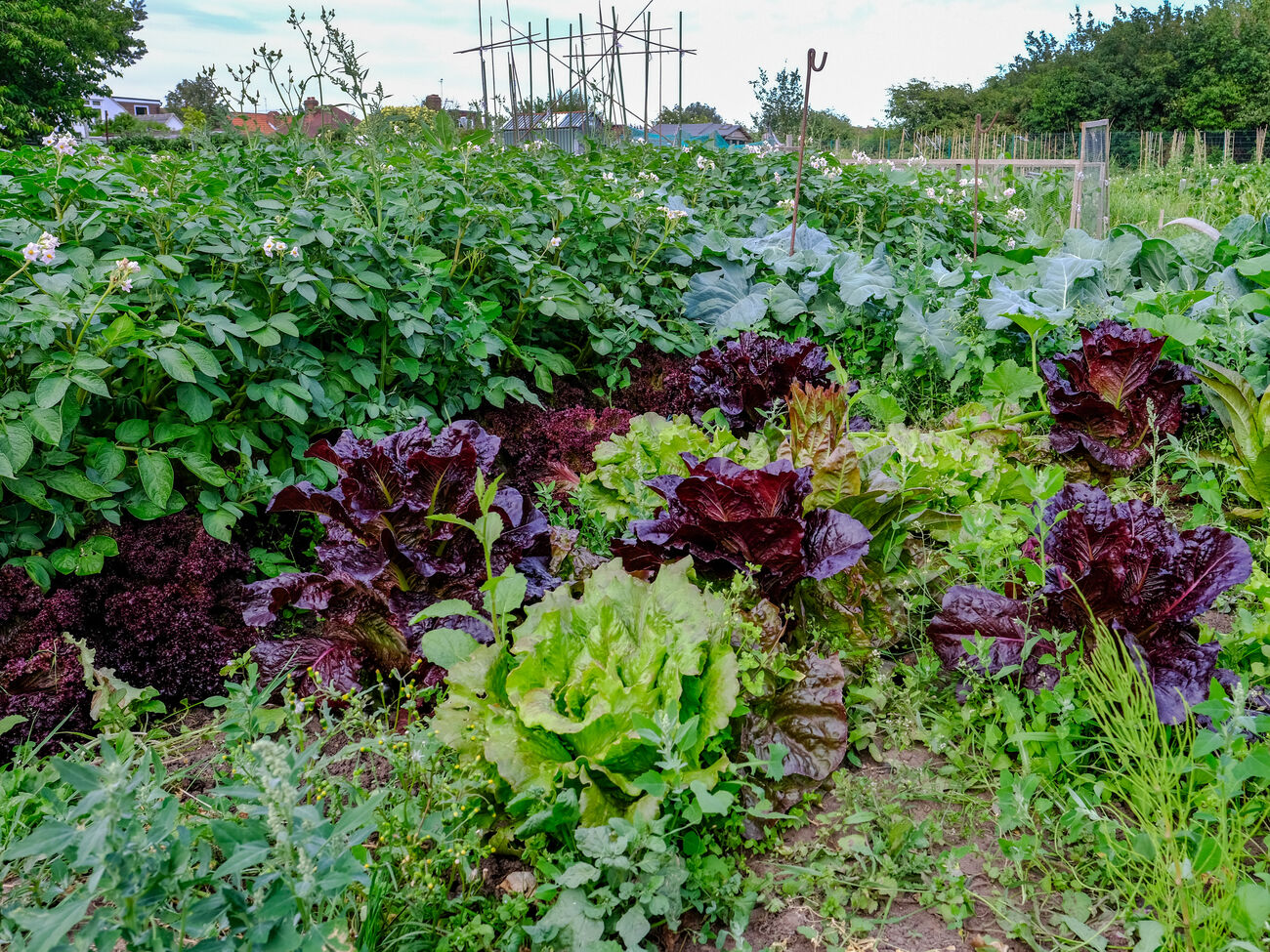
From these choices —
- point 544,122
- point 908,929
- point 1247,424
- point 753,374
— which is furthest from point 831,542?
point 544,122

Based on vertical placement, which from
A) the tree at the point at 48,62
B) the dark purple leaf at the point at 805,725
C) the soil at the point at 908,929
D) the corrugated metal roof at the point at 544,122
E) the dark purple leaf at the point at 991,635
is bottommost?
the soil at the point at 908,929

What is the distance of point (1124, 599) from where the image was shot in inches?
64.1

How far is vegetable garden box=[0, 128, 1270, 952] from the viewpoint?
1.29m

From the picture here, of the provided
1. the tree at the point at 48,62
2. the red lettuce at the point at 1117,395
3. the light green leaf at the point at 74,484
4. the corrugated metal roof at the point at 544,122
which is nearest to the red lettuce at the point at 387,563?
the light green leaf at the point at 74,484

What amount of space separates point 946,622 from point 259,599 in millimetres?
1723

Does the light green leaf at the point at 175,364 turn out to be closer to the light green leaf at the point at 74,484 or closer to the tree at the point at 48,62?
the light green leaf at the point at 74,484

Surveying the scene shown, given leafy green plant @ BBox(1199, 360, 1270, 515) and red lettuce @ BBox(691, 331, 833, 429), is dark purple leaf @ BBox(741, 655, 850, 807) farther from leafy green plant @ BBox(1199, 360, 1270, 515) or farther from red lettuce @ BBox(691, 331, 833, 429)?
leafy green plant @ BBox(1199, 360, 1270, 515)

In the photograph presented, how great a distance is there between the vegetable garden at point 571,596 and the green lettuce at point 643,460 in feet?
0.05

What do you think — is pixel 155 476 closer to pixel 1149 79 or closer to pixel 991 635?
pixel 991 635

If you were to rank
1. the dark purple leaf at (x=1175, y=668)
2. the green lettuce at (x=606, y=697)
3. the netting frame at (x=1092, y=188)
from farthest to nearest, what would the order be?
1. the netting frame at (x=1092, y=188)
2. the dark purple leaf at (x=1175, y=668)
3. the green lettuce at (x=606, y=697)

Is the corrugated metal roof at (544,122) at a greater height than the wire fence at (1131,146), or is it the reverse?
the wire fence at (1131,146)

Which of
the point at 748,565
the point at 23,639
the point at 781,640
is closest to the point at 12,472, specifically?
the point at 23,639

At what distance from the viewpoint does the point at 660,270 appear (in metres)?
3.98

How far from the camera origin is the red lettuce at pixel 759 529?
183cm
